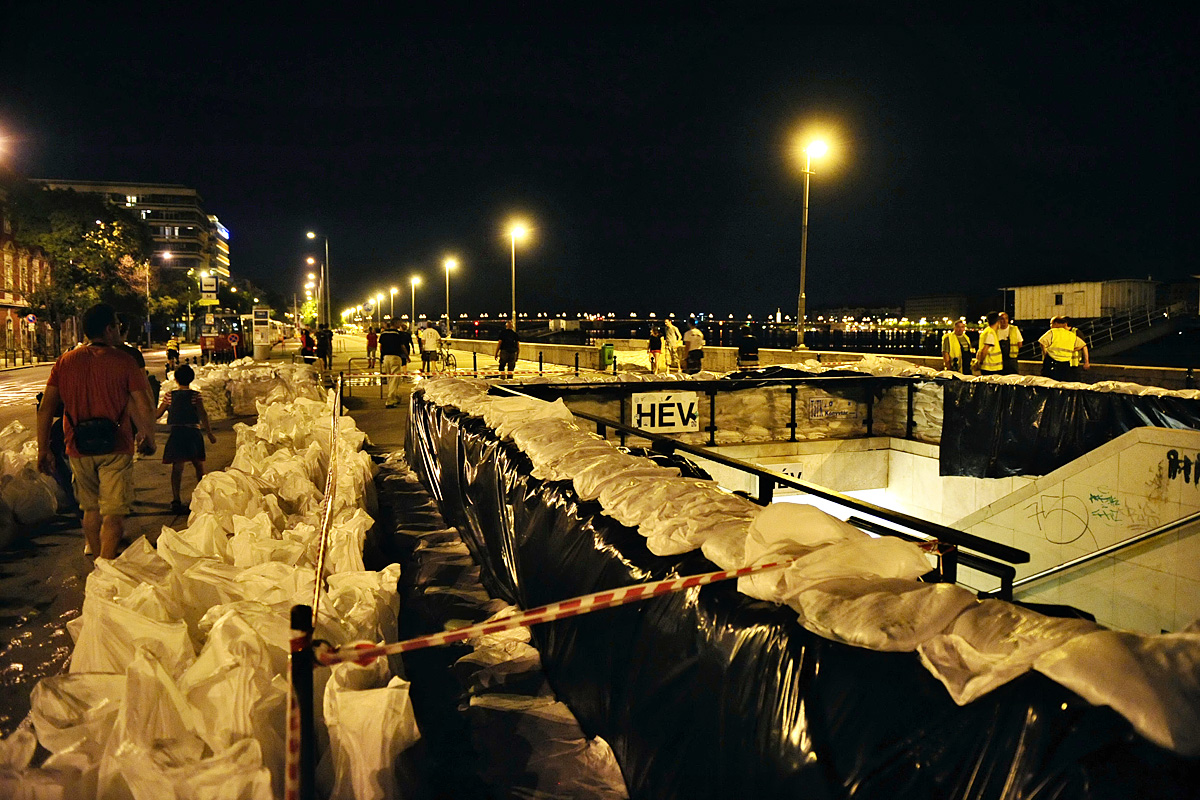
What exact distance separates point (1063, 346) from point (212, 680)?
493 inches

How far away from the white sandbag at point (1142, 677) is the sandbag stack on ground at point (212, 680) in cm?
201

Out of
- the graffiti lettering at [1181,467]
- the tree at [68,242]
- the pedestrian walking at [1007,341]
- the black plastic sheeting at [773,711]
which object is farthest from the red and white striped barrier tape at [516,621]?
the tree at [68,242]

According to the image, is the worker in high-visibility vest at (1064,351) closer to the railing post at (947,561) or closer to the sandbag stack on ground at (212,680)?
the railing post at (947,561)

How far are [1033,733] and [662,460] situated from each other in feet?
12.5

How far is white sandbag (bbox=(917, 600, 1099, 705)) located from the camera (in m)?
1.57

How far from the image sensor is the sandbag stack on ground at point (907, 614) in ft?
4.50

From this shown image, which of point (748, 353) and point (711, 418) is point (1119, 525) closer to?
point (711, 418)

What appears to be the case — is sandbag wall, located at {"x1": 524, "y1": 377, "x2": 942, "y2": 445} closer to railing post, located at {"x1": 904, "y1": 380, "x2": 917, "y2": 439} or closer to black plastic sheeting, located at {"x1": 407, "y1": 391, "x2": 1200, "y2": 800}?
railing post, located at {"x1": 904, "y1": 380, "x2": 917, "y2": 439}

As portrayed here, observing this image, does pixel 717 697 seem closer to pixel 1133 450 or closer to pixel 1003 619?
pixel 1003 619

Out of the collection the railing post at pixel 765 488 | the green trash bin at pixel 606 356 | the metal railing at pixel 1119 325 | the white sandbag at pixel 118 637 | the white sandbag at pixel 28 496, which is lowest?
the white sandbag at pixel 28 496

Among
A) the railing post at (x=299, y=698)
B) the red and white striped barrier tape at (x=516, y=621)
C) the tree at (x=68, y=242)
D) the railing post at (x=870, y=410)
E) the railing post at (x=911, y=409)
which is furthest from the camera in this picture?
the tree at (x=68, y=242)

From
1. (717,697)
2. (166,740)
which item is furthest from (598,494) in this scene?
(166,740)

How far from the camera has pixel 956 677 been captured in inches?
64.7

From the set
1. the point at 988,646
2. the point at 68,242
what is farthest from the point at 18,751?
the point at 68,242
